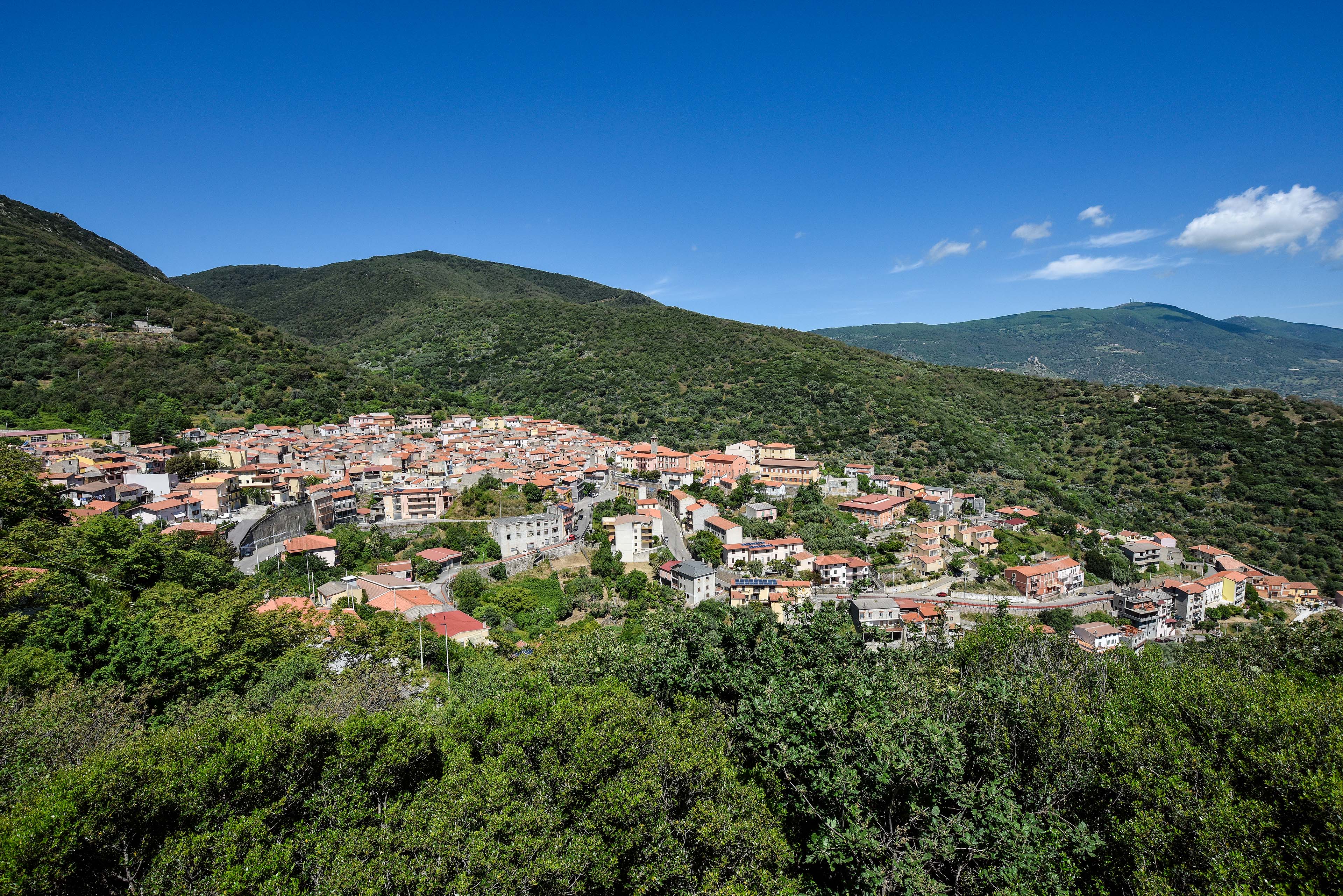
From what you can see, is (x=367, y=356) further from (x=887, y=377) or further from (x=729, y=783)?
(x=729, y=783)

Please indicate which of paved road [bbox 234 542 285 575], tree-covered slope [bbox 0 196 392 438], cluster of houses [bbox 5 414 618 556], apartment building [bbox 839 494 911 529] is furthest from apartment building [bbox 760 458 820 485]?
tree-covered slope [bbox 0 196 392 438]


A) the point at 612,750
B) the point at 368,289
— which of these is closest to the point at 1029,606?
the point at 612,750

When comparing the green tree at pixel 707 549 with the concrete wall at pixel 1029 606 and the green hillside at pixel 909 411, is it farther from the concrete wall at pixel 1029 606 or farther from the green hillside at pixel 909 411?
the green hillside at pixel 909 411

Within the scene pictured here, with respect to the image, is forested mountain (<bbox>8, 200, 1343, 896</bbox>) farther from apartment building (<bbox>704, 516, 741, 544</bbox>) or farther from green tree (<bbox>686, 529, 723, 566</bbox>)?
apartment building (<bbox>704, 516, 741, 544</bbox>)

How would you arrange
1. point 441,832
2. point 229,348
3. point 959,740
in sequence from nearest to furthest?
point 441,832 → point 959,740 → point 229,348

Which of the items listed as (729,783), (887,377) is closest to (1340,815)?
(729,783)

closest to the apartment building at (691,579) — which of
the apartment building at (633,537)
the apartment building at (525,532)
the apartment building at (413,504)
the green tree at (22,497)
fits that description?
the apartment building at (633,537)

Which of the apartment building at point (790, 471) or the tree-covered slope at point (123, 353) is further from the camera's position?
the apartment building at point (790, 471)
